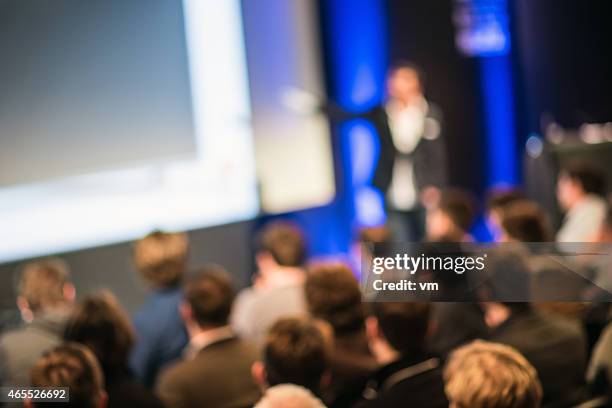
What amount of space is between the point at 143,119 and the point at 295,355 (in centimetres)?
379

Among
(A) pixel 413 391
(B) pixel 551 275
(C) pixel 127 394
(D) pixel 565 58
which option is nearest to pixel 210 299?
(C) pixel 127 394

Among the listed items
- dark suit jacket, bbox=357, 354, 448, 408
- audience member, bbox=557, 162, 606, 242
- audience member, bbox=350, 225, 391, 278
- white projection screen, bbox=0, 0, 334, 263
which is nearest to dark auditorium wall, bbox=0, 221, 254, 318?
white projection screen, bbox=0, 0, 334, 263

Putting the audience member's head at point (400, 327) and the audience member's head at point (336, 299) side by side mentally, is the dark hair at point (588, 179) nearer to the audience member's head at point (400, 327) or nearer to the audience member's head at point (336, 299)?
the audience member's head at point (336, 299)

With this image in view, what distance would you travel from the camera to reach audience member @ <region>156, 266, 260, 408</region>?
300cm

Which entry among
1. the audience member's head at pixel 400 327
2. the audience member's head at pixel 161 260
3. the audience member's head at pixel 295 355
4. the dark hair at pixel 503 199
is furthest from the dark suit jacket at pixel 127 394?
the dark hair at pixel 503 199

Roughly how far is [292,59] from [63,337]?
4.57 meters

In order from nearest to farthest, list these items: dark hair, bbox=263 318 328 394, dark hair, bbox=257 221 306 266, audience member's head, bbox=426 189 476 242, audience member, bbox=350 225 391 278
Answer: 1. audience member, bbox=350 225 391 278
2. dark hair, bbox=263 318 328 394
3. dark hair, bbox=257 221 306 266
4. audience member's head, bbox=426 189 476 242

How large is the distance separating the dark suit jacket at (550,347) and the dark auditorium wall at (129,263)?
3135 mm

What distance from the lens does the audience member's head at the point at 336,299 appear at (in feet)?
10.5

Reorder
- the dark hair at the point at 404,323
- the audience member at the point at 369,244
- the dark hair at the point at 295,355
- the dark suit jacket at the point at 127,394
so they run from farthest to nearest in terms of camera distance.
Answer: the dark hair at the point at 404,323, the dark suit jacket at the point at 127,394, the dark hair at the point at 295,355, the audience member at the point at 369,244

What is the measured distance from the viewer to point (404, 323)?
9.45ft

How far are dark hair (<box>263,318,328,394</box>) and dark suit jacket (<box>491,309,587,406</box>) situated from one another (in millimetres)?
747

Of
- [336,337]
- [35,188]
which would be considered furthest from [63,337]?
[35,188]

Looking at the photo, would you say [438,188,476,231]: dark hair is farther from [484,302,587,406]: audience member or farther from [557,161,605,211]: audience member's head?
[484,302,587,406]: audience member
